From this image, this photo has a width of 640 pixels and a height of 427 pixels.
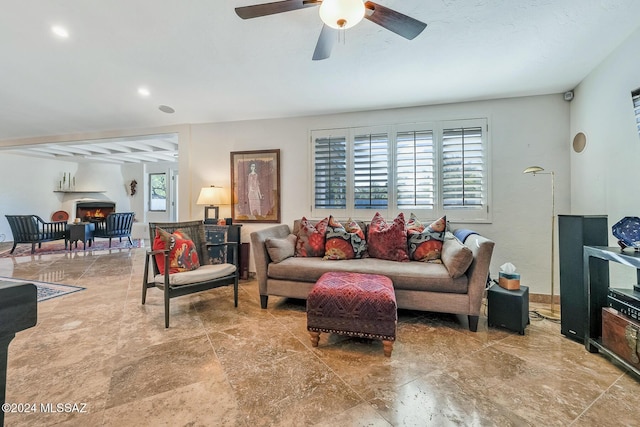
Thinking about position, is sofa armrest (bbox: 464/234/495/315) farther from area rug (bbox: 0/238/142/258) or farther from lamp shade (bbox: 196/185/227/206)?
area rug (bbox: 0/238/142/258)

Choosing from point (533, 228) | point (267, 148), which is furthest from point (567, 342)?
point (267, 148)

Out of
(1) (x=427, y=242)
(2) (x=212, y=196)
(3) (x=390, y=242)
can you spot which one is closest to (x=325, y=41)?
(3) (x=390, y=242)

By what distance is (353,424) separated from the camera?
133 cm

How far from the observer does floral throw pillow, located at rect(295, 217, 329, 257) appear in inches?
123

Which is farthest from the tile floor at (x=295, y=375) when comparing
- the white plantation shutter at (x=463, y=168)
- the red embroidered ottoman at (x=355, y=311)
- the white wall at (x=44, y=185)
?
the white wall at (x=44, y=185)

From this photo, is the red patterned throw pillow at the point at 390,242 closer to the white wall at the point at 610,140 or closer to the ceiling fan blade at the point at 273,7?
the white wall at the point at 610,140

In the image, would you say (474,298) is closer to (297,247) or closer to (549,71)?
(297,247)

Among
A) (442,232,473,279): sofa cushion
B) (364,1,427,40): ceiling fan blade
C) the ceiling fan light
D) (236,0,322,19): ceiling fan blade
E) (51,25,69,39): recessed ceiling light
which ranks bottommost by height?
(442,232,473,279): sofa cushion

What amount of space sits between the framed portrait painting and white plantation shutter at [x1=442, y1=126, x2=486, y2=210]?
232 cm

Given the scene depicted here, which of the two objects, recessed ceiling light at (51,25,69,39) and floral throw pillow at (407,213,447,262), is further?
floral throw pillow at (407,213,447,262)

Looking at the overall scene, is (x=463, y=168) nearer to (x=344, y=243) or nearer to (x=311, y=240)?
(x=344, y=243)

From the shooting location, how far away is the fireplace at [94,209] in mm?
8359

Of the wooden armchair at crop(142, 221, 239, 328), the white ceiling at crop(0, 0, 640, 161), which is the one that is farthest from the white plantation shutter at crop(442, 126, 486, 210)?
the wooden armchair at crop(142, 221, 239, 328)

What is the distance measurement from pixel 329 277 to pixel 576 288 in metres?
2.00
